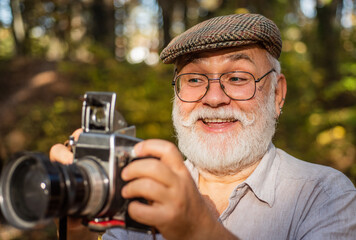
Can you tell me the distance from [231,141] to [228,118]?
4.8 inches

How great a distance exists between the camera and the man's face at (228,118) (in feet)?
5.82

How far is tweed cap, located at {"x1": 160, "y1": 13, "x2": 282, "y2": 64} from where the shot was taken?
166 cm

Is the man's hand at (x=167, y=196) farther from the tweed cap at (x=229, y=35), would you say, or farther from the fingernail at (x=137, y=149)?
the tweed cap at (x=229, y=35)

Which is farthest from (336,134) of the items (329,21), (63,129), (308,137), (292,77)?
(63,129)

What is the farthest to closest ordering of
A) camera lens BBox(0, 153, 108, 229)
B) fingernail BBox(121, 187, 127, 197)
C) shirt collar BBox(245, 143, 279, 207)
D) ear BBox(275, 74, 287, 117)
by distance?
ear BBox(275, 74, 287, 117)
shirt collar BBox(245, 143, 279, 207)
fingernail BBox(121, 187, 127, 197)
camera lens BBox(0, 153, 108, 229)

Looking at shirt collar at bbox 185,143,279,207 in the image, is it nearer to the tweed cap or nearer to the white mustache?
the white mustache

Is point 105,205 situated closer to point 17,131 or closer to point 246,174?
point 246,174

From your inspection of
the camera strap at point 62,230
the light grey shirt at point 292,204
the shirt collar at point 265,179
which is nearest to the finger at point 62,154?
the camera strap at point 62,230

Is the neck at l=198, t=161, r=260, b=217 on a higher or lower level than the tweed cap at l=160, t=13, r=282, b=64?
lower

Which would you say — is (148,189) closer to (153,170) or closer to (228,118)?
(153,170)

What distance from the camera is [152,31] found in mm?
26828

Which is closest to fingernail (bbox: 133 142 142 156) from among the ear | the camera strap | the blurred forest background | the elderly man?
the elderly man

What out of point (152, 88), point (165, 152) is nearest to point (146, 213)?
point (165, 152)

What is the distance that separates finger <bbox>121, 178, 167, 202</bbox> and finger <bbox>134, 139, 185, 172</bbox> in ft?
0.27
